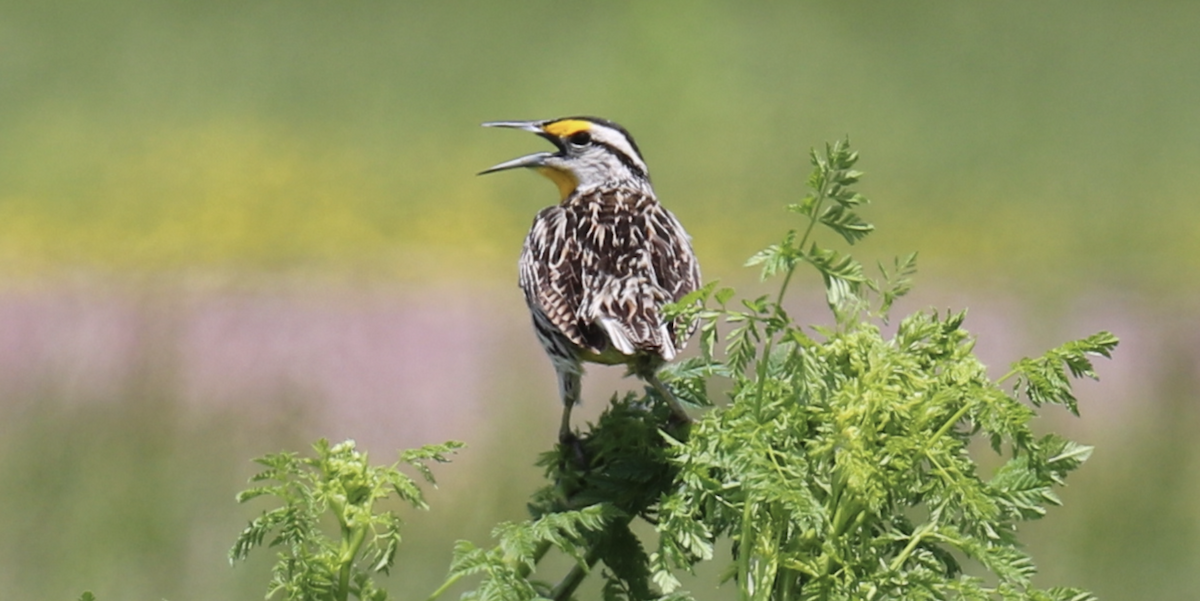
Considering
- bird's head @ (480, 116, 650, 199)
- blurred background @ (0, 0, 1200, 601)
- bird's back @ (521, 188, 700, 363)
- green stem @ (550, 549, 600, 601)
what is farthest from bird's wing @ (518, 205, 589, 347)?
blurred background @ (0, 0, 1200, 601)

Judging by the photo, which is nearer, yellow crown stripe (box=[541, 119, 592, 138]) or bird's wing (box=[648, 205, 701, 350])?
bird's wing (box=[648, 205, 701, 350])

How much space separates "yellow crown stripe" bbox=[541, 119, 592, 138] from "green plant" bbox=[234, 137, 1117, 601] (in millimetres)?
1658

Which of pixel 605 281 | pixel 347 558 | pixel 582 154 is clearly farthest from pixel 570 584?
pixel 582 154

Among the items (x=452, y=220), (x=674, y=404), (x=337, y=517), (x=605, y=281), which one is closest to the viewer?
(x=337, y=517)

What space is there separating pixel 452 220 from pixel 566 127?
12.9 ft

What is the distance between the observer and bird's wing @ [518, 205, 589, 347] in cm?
209

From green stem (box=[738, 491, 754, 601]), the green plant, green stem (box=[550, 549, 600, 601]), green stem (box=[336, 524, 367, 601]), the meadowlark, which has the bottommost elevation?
green stem (box=[336, 524, 367, 601])

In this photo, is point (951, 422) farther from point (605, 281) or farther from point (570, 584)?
point (605, 281)

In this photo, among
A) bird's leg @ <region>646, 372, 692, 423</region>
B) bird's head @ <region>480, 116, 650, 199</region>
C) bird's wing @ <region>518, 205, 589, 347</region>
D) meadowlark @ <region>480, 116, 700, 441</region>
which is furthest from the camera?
bird's head @ <region>480, 116, 650, 199</region>

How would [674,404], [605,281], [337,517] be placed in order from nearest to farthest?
[337,517]
[674,404]
[605,281]

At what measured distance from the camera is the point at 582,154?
2.91 m

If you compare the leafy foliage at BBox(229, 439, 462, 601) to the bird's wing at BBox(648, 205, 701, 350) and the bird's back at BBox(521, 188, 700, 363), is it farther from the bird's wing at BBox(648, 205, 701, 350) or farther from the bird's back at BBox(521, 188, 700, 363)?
the bird's wing at BBox(648, 205, 701, 350)

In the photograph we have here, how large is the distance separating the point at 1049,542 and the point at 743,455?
2.74 metres

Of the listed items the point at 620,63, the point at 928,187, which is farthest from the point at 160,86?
the point at 928,187
